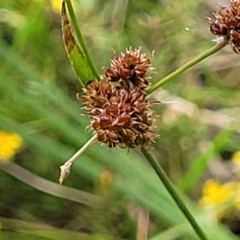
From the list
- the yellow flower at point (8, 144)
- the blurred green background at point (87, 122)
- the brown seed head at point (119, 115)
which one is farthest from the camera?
the yellow flower at point (8, 144)

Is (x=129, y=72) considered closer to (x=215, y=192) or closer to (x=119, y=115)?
(x=119, y=115)

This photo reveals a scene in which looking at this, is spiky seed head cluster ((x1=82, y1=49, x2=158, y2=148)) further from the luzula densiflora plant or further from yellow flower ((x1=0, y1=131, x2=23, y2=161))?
yellow flower ((x1=0, y1=131, x2=23, y2=161))

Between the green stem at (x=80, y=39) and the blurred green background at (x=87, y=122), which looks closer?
the green stem at (x=80, y=39)

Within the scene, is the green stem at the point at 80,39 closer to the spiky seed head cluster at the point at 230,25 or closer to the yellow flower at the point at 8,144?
the spiky seed head cluster at the point at 230,25

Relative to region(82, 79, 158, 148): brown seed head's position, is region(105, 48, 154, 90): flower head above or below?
above

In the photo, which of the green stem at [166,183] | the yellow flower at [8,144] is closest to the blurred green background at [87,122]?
the yellow flower at [8,144]

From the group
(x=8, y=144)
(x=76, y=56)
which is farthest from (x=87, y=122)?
(x=76, y=56)

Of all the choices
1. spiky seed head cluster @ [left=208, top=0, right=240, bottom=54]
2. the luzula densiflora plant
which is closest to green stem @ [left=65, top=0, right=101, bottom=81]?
the luzula densiflora plant
